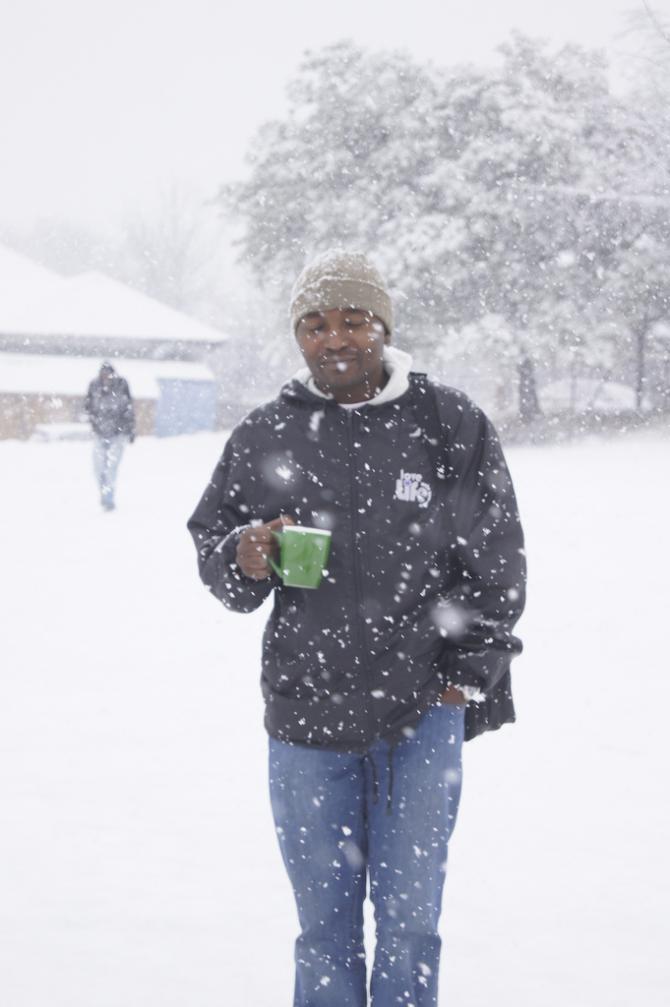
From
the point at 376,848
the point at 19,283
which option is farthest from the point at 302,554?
the point at 19,283

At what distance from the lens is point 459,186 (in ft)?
87.3

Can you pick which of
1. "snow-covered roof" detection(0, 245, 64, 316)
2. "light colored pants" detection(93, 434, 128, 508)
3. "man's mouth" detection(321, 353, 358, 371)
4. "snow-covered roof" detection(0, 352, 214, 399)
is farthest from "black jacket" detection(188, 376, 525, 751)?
"snow-covered roof" detection(0, 245, 64, 316)

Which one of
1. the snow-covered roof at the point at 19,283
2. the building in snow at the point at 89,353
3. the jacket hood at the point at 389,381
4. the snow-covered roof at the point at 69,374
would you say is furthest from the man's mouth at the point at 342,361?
the snow-covered roof at the point at 19,283

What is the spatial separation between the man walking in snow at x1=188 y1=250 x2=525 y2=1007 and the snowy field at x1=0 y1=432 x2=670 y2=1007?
0.78m

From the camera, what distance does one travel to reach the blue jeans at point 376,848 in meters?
2.23

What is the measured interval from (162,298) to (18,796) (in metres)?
70.1

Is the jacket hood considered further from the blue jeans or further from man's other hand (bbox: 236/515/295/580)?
the blue jeans

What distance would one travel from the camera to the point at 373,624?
2229 mm

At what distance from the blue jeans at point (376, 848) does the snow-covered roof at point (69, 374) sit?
31.8m

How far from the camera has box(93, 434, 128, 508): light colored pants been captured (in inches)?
496

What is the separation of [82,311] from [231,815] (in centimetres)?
3500

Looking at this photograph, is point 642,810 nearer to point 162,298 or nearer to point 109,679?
point 109,679

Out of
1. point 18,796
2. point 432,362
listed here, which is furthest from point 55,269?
point 18,796

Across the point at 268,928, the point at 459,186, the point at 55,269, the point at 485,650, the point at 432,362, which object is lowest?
the point at 268,928
